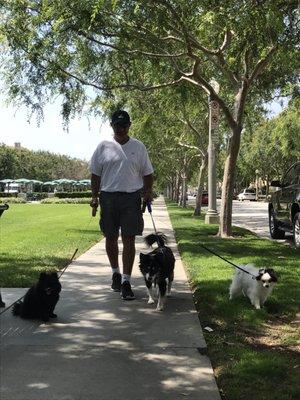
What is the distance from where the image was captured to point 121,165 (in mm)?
6418

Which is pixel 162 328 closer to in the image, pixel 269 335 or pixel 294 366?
pixel 269 335

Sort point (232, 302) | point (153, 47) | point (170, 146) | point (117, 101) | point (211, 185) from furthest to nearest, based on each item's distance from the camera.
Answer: point (170, 146) < point (211, 185) < point (117, 101) < point (153, 47) < point (232, 302)

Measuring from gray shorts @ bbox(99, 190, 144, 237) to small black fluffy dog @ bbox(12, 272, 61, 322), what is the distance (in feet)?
4.09

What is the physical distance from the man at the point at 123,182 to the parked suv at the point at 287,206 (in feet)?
19.6

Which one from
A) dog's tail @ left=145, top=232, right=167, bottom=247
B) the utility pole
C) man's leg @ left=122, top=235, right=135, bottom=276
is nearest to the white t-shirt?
man's leg @ left=122, top=235, right=135, bottom=276

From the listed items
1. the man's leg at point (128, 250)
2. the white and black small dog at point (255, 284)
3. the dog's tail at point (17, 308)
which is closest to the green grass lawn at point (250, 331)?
the white and black small dog at point (255, 284)

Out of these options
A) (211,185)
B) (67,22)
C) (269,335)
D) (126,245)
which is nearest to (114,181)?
(126,245)

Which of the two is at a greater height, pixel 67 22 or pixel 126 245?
pixel 67 22

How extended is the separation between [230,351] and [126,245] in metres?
2.22

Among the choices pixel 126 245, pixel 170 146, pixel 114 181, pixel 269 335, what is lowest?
pixel 269 335

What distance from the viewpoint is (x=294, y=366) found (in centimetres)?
425

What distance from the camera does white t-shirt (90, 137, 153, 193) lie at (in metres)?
6.41

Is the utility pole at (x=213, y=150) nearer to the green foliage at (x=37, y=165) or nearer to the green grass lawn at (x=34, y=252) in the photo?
the green grass lawn at (x=34, y=252)

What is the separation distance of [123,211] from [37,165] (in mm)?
107147
